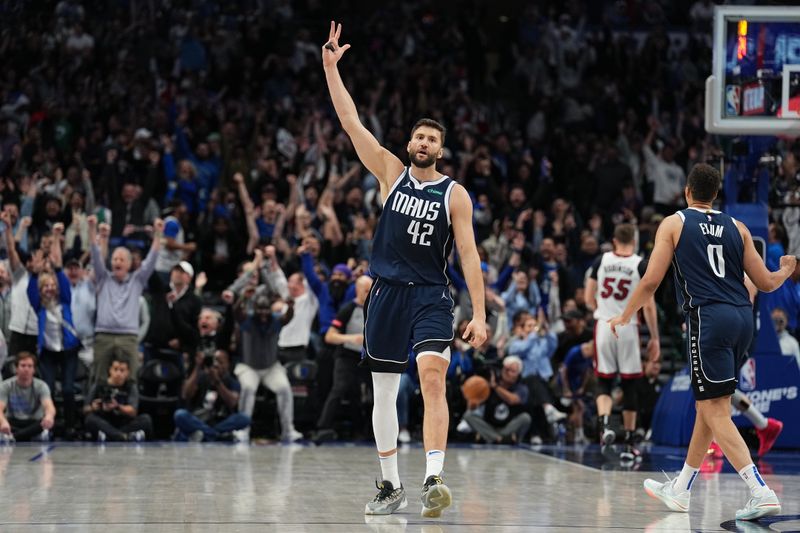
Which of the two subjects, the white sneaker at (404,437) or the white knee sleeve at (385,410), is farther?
the white sneaker at (404,437)

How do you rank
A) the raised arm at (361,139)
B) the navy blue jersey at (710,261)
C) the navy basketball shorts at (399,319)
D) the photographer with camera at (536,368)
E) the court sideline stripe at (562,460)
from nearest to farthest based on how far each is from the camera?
the navy basketball shorts at (399,319) → the raised arm at (361,139) → the navy blue jersey at (710,261) → the court sideline stripe at (562,460) → the photographer with camera at (536,368)

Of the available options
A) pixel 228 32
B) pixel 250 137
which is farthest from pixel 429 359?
pixel 228 32

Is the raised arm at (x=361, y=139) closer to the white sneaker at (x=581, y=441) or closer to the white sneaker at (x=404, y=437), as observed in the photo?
the white sneaker at (x=404, y=437)

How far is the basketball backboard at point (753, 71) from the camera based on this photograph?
12.4 meters

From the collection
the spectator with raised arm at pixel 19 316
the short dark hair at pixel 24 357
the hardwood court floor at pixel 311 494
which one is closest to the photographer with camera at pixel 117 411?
the short dark hair at pixel 24 357

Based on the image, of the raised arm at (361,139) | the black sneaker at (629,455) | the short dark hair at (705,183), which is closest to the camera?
the raised arm at (361,139)

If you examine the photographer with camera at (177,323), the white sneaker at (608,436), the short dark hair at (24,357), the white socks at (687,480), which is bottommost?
the white sneaker at (608,436)

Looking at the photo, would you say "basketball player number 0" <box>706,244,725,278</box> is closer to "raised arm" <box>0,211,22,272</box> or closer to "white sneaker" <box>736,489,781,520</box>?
"white sneaker" <box>736,489,781,520</box>

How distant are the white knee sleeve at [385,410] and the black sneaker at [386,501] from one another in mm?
231

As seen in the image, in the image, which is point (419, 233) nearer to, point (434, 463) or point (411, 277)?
point (411, 277)

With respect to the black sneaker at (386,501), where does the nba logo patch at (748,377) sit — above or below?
above

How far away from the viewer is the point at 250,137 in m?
20.8

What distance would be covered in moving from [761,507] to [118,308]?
9.60 m

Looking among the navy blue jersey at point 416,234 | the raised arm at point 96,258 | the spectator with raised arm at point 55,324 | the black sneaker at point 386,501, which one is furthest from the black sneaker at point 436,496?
the spectator with raised arm at point 55,324
